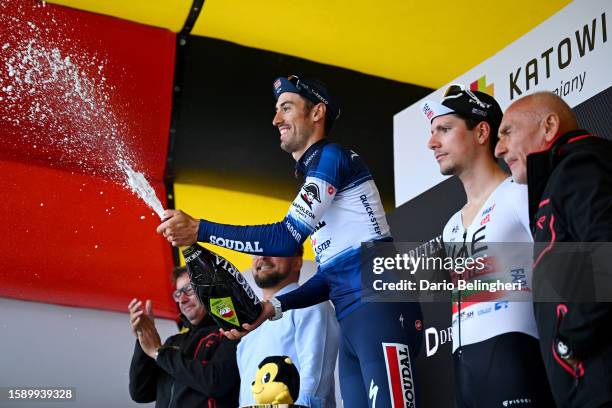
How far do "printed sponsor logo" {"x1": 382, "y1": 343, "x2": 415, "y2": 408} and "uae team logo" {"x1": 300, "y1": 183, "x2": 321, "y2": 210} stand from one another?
45 centimetres

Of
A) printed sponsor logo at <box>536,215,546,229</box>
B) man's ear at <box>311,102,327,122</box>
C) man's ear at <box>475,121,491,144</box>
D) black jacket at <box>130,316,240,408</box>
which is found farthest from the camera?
black jacket at <box>130,316,240,408</box>

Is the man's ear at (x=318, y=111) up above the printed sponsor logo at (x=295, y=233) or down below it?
above

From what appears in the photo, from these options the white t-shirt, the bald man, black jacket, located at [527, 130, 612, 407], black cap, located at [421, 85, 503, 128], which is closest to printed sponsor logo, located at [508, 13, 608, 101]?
black cap, located at [421, 85, 503, 128]

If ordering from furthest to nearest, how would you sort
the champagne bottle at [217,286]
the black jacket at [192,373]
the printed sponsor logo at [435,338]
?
the printed sponsor logo at [435,338] < the black jacket at [192,373] < the champagne bottle at [217,286]

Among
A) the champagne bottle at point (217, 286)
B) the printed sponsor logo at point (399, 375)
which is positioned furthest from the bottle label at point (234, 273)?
the printed sponsor logo at point (399, 375)

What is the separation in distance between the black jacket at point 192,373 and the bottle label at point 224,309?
0.90 metres

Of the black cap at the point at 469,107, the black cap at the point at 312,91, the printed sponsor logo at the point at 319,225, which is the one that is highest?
the black cap at the point at 312,91

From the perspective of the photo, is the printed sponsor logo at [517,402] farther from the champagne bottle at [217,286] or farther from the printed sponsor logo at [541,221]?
the champagne bottle at [217,286]

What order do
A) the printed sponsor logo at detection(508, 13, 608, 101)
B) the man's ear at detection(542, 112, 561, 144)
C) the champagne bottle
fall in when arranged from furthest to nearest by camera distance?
the printed sponsor logo at detection(508, 13, 608, 101)
the champagne bottle
the man's ear at detection(542, 112, 561, 144)

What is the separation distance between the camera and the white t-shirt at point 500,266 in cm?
243

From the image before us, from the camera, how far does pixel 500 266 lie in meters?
2.50

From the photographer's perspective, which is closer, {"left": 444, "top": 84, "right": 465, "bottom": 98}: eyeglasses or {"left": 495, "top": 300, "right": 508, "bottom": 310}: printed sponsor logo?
{"left": 495, "top": 300, "right": 508, "bottom": 310}: printed sponsor logo

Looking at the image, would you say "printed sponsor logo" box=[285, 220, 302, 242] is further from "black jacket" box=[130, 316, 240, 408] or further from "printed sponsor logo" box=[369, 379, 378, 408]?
"black jacket" box=[130, 316, 240, 408]

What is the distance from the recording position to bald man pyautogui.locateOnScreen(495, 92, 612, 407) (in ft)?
6.06
